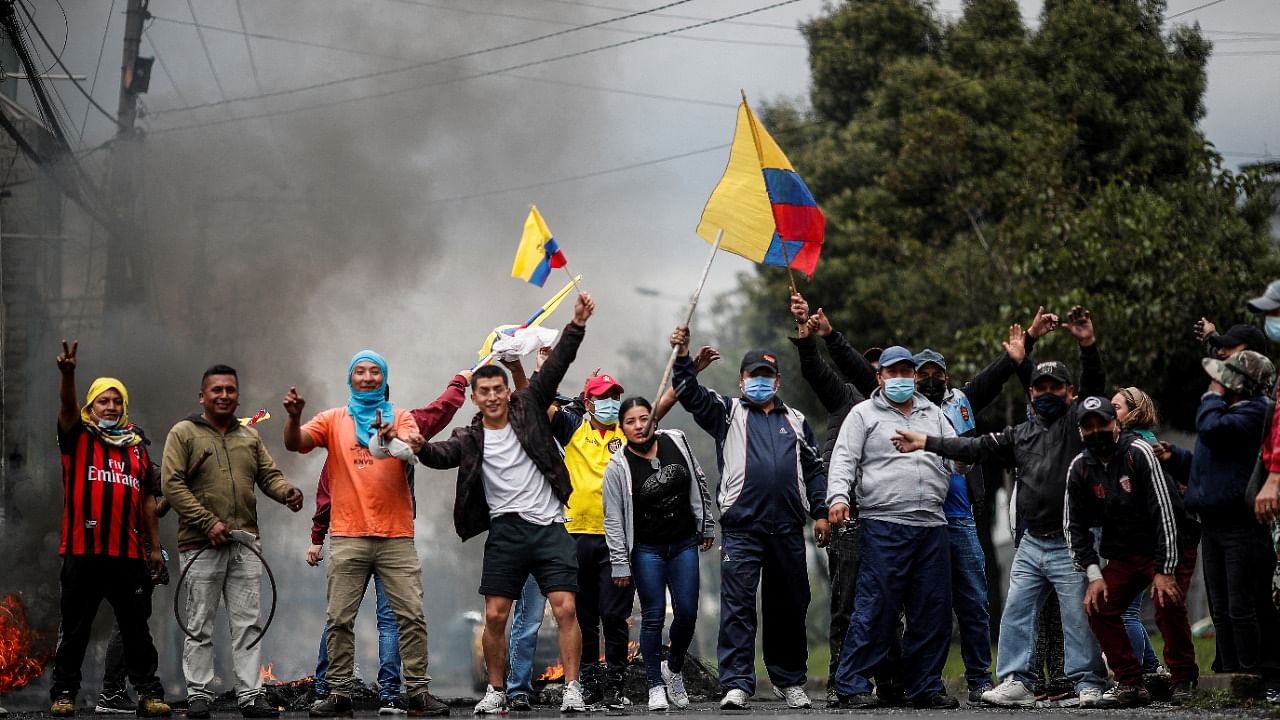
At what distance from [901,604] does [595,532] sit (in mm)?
1981

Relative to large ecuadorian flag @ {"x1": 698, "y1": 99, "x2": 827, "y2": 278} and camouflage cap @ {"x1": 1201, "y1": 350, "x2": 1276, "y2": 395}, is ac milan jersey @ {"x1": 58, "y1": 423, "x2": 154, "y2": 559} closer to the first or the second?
large ecuadorian flag @ {"x1": 698, "y1": 99, "x2": 827, "y2": 278}

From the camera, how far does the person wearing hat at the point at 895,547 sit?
8.06 metres

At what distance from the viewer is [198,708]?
7.71 metres

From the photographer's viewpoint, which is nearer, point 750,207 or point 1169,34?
point 750,207

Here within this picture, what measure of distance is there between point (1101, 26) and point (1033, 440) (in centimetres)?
1769

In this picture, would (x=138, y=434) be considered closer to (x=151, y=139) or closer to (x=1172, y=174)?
(x=151, y=139)

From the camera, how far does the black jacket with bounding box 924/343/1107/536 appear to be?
8055mm

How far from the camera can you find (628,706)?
28.0ft

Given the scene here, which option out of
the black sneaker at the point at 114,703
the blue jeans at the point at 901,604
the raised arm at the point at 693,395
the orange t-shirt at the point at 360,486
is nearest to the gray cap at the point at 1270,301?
the blue jeans at the point at 901,604

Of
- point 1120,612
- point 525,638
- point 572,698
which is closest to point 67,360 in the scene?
point 525,638

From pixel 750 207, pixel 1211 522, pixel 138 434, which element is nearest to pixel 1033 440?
pixel 1211 522

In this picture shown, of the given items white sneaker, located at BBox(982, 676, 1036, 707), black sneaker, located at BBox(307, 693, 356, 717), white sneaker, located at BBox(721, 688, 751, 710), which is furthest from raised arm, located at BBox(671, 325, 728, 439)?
black sneaker, located at BBox(307, 693, 356, 717)

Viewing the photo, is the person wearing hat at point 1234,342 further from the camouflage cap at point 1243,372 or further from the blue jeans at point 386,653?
the blue jeans at point 386,653

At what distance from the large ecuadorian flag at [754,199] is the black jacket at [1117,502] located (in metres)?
2.28
